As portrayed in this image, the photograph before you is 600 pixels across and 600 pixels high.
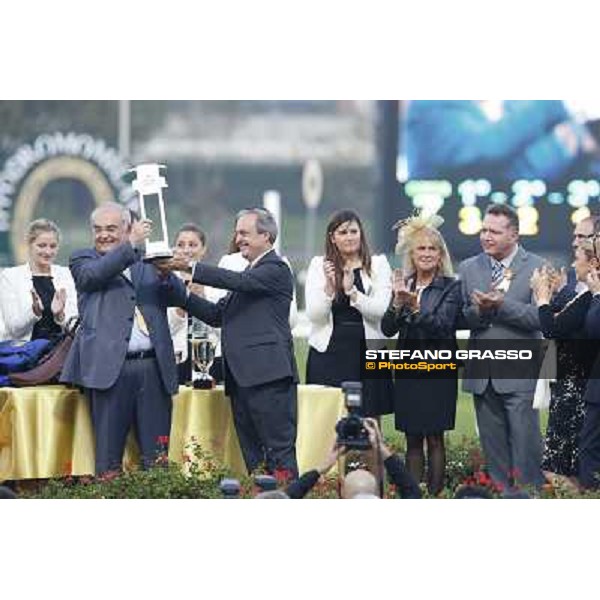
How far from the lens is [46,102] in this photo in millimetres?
14867

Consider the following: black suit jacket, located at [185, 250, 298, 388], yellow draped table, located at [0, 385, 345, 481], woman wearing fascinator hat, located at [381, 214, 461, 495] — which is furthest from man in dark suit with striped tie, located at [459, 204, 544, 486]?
black suit jacket, located at [185, 250, 298, 388]

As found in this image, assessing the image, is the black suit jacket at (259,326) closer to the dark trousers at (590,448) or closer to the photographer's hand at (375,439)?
the photographer's hand at (375,439)

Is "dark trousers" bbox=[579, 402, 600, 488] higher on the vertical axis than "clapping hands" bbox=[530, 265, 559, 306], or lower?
lower

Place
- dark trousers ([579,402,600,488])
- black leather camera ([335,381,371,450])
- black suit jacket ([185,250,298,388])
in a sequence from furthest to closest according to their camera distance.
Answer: dark trousers ([579,402,600,488]) < black suit jacket ([185,250,298,388]) < black leather camera ([335,381,371,450])

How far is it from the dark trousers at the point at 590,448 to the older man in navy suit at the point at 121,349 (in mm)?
2323

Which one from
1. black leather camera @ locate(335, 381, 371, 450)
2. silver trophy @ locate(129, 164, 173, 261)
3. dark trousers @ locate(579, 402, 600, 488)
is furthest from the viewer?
dark trousers @ locate(579, 402, 600, 488)

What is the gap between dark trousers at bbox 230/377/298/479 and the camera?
15.0 m

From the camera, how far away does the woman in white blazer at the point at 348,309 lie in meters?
14.9

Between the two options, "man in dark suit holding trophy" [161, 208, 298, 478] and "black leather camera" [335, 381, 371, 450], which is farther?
"man in dark suit holding trophy" [161, 208, 298, 478]

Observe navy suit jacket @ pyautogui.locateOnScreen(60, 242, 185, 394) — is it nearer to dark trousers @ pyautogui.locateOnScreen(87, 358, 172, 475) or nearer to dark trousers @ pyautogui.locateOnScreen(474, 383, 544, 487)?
dark trousers @ pyautogui.locateOnScreen(87, 358, 172, 475)

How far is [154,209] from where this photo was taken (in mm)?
14828

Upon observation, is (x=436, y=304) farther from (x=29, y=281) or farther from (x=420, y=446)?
(x=29, y=281)

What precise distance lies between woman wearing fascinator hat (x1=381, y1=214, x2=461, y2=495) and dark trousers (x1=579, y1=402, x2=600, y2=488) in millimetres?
744

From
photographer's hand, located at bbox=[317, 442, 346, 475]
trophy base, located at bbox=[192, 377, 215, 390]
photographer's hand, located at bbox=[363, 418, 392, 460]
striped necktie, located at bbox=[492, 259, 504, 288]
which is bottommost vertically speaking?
photographer's hand, located at bbox=[317, 442, 346, 475]
